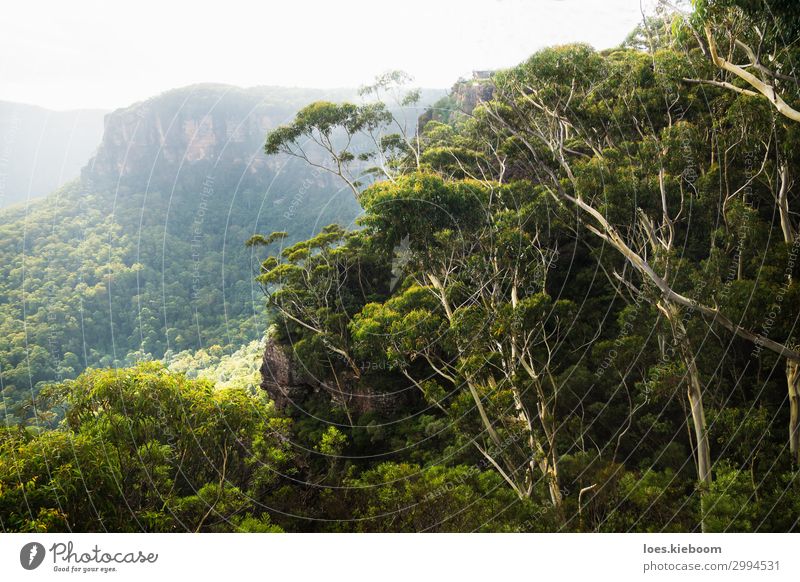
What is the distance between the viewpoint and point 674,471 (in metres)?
9.42

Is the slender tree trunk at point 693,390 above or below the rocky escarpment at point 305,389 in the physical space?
above

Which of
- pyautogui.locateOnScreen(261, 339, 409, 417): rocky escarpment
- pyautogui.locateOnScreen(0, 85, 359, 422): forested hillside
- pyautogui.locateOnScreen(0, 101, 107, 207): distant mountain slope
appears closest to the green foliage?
pyautogui.locateOnScreen(0, 85, 359, 422): forested hillside

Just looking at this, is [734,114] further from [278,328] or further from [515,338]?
[278,328]

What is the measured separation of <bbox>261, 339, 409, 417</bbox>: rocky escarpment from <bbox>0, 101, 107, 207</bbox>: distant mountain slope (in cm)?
620

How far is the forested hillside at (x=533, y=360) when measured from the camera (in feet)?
20.3

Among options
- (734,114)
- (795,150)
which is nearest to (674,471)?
(795,150)

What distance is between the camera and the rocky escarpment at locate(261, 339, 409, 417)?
39.1 feet

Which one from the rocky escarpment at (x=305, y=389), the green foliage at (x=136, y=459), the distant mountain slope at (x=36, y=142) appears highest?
the distant mountain slope at (x=36, y=142)

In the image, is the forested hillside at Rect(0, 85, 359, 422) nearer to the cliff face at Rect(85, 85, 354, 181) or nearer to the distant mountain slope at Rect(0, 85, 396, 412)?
the distant mountain slope at Rect(0, 85, 396, 412)

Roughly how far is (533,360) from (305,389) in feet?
18.2
